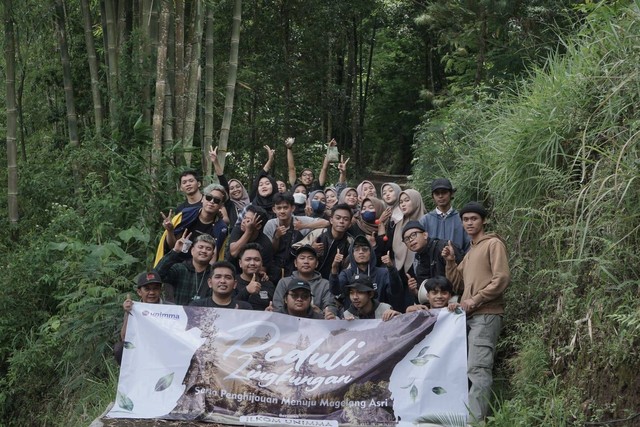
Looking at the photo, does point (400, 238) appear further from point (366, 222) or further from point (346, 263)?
point (346, 263)

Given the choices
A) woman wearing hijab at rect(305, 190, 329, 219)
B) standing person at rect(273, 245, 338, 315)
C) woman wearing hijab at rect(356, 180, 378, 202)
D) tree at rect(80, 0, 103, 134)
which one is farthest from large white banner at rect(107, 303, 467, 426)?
tree at rect(80, 0, 103, 134)

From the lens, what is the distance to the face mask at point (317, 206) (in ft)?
28.9

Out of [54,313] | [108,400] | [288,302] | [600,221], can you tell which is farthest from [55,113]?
[600,221]

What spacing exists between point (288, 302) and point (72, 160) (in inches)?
190

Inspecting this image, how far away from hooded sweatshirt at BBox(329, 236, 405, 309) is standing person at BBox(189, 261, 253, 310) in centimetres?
78

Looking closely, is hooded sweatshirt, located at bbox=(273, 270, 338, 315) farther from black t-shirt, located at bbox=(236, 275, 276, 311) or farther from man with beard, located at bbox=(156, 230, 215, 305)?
man with beard, located at bbox=(156, 230, 215, 305)

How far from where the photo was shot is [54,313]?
9.85m

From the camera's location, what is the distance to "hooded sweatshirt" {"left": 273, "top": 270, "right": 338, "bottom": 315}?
641cm

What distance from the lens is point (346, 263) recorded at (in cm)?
718

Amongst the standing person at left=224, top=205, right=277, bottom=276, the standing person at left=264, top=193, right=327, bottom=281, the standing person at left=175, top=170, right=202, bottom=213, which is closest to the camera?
the standing person at left=224, top=205, right=277, bottom=276

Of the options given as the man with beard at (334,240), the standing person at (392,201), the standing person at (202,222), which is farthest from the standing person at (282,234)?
the standing person at (392,201)

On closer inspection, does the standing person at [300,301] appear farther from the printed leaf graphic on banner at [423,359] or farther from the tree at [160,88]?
the tree at [160,88]

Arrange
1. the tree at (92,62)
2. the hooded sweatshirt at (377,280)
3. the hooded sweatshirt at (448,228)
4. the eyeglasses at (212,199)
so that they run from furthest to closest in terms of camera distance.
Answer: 1. the tree at (92,62)
2. the eyeglasses at (212,199)
3. the hooded sweatshirt at (448,228)
4. the hooded sweatshirt at (377,280)

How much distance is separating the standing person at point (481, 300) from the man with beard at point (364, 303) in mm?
559
